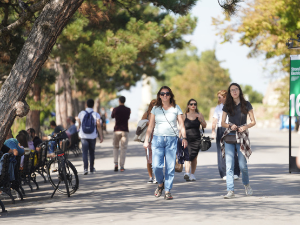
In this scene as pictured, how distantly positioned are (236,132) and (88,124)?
533 cm

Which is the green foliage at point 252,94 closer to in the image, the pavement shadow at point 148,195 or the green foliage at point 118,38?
the green foliage at point 118,38

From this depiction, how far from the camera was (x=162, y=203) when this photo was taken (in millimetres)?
8484

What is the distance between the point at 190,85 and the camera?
88.9 m

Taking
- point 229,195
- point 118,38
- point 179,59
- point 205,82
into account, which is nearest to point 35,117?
point 118,38

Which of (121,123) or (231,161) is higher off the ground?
(121,123)

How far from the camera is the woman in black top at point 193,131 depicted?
11555 mm

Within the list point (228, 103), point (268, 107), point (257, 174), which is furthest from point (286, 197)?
point (268, 107)

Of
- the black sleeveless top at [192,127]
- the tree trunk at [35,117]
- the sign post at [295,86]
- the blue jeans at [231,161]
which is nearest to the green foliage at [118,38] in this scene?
the tree trunk at [35,117]

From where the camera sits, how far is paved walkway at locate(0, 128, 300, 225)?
715cm

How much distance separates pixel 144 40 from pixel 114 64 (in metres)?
1.69

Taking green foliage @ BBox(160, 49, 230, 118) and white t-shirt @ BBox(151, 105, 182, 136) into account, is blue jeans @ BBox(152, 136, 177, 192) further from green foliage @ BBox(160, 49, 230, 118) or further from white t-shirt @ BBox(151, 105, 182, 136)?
green foliage @ BBox(160, 49, 230, 118)

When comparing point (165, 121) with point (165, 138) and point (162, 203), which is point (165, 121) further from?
point (162, 203)

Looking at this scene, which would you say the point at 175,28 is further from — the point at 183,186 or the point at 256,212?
the point at 256,212

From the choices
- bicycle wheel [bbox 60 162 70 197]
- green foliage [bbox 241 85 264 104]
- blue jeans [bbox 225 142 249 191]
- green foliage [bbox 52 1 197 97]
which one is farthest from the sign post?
green foliage [bbox 241 85 264 104]
